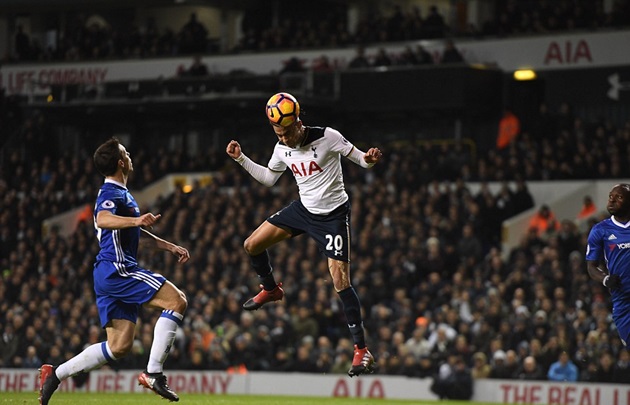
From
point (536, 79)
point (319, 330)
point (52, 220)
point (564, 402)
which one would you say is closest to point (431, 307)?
point (319, 330)

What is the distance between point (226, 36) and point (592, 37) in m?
13.4

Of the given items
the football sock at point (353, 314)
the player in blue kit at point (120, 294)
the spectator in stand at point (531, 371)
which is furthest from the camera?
the spectator in stand at point (531, 371)

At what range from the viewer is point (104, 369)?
90.4 ft

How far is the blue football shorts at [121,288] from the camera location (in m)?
13.2

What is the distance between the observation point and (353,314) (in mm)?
14734

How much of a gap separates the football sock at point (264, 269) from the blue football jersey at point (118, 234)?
7.42ft

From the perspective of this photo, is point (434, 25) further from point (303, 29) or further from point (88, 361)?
point (88, 361)

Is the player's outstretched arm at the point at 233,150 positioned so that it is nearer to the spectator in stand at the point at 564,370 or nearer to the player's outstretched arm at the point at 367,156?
the player's outstretched arm at the point at 367,156

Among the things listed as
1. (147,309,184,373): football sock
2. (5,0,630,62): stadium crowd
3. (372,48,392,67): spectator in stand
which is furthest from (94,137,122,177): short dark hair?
(372,48,392,67): spectator in stand

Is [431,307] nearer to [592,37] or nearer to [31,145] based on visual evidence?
[592,37]

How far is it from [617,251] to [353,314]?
3.11 metres

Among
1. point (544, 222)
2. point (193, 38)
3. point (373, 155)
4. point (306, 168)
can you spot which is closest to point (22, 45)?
point (193, 38)

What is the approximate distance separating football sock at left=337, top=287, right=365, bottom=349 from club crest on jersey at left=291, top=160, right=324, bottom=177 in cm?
142

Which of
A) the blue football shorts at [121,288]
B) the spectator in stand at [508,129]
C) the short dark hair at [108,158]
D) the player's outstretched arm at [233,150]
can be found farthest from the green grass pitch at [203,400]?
the spectator in stand at [508,129]
